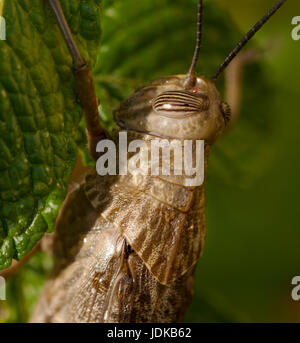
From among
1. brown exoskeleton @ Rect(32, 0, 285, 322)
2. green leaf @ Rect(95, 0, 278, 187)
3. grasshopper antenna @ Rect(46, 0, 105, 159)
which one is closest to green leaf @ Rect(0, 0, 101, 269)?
grasshopper antenna @ Rect(46, 0, 105, 159)

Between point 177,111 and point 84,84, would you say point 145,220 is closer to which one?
point 177,111

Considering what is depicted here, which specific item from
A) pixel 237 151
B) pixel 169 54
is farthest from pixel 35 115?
pixel 237 151

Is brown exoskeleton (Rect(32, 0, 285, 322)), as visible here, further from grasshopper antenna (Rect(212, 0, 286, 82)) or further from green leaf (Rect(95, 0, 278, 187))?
green leaf (Rect(95, 0, 278, 187))

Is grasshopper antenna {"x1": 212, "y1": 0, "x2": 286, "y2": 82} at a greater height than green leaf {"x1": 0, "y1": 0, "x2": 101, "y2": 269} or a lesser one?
greater

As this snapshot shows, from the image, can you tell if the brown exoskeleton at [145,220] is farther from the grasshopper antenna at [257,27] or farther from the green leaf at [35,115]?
the green leaf at [35,115]

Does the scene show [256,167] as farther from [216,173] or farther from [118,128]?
[118,128]
